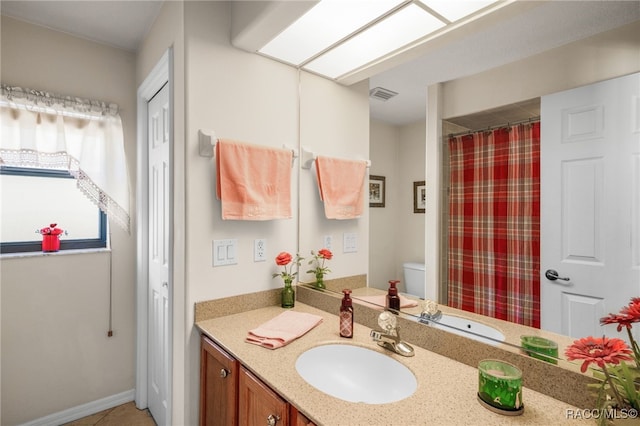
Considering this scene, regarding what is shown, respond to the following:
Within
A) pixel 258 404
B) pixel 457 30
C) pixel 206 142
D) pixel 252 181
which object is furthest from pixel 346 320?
pixel 457 30

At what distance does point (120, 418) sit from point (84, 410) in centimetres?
24

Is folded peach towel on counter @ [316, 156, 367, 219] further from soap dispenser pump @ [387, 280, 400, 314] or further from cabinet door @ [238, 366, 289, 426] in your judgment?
cabinet door @ [238, 366, 289, 426]

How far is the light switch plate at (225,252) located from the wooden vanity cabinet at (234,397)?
350 millimetres

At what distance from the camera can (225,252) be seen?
1549mm

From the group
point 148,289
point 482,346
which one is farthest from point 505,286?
point 148,289

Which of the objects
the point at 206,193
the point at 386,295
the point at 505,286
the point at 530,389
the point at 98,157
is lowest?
the point at 530,389

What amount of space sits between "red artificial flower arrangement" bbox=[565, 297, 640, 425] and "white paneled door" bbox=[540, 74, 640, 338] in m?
0.08

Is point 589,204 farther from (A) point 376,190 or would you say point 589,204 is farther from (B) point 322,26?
(B) point 322,26

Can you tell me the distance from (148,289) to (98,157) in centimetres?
92

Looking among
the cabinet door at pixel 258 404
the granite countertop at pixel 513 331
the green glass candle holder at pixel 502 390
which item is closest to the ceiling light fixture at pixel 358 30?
the granite countertop at pixel 513 331

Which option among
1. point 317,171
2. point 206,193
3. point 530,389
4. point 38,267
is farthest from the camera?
point 38,267

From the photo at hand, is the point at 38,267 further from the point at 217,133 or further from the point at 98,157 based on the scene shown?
the point at 217,133

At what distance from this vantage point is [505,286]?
100cm

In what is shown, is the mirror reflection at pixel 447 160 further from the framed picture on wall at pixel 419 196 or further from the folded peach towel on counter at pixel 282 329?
the folded peach towel on counter at pixel 282 329
